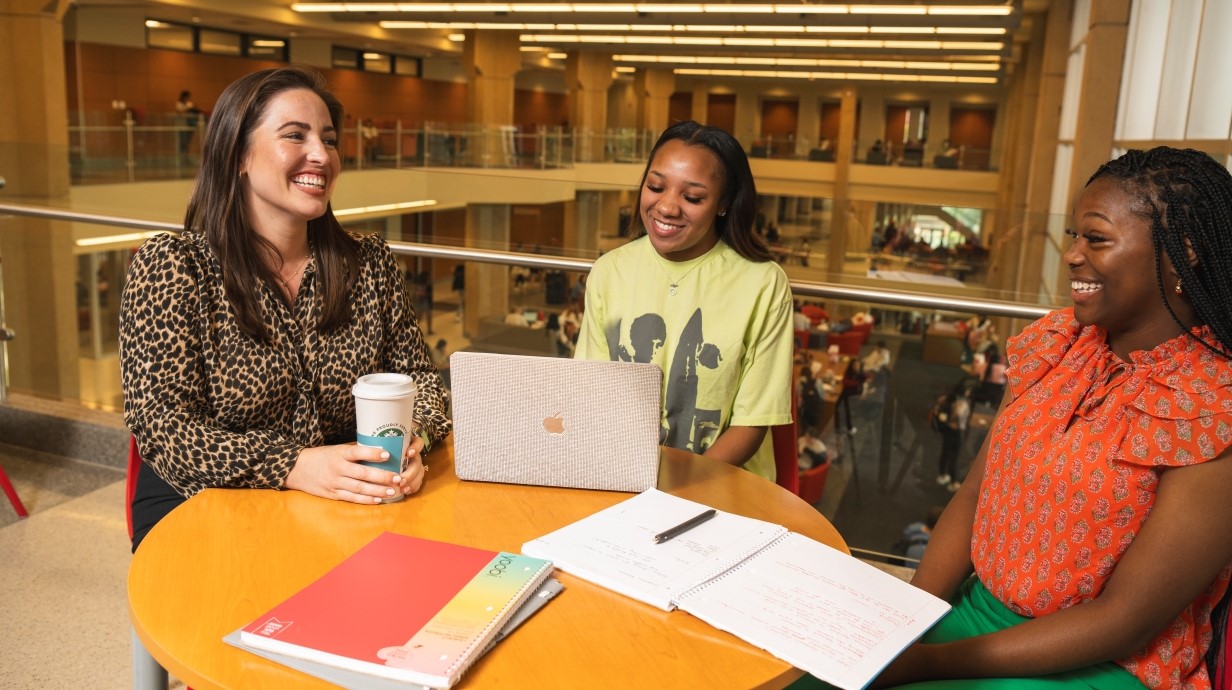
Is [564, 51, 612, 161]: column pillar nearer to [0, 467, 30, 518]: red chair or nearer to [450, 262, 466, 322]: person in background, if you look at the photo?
[450, 262, 466, 322]: person in background

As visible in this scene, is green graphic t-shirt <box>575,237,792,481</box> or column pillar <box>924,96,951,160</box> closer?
green graphic t-shirt <box>575,237,792,481</box>

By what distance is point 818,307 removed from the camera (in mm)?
3977

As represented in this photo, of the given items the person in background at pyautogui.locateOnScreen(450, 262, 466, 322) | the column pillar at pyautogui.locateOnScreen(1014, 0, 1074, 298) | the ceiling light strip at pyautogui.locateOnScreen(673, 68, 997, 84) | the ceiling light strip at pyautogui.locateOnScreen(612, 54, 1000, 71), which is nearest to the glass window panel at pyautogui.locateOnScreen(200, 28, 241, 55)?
the ceiling light strip at pyautogui.locateOnScreen(612, 54, 1000, 71)

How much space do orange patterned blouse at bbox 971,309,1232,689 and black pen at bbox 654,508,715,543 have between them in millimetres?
462

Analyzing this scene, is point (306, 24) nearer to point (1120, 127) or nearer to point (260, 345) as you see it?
point (1120, 127)

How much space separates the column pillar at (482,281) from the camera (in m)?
3.51

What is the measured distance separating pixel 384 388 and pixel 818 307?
112 inches

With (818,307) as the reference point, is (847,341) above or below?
below

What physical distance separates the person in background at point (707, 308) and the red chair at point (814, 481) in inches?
53.4

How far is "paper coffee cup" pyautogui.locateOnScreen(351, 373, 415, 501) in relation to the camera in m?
1.41

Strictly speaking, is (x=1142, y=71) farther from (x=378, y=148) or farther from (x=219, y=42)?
(x=219, y=42)

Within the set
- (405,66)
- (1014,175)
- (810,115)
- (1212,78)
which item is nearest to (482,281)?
(1212,78)

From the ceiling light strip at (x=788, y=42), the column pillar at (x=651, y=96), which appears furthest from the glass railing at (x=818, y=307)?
the column pillar at (x=651, y=96)

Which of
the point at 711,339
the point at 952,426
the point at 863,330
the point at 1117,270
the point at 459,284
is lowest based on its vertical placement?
the point at 952,426
